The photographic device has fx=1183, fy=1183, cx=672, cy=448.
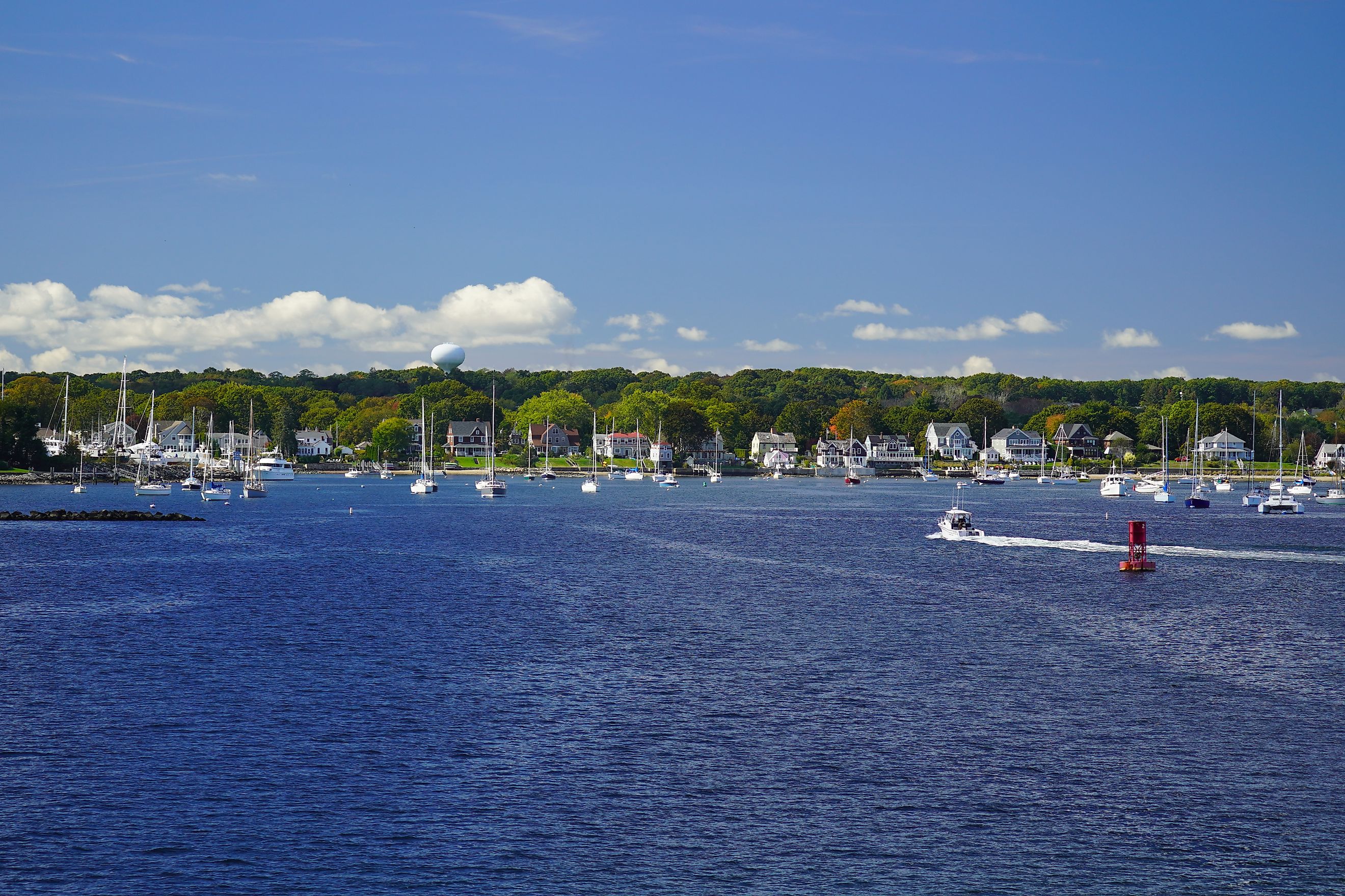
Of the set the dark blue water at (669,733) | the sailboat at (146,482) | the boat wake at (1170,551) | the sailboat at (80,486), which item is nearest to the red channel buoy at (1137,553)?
the dark blue water at (669,733)

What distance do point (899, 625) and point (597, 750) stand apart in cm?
2195

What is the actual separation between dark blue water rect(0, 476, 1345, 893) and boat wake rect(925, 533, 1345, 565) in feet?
31.0

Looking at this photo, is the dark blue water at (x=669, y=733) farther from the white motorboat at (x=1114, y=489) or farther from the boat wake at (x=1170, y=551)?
the white motorboat at (x=1114, y=489)

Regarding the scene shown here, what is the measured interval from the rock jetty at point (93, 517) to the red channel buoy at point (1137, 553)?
77.4m

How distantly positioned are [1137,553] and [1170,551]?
49.9 ft

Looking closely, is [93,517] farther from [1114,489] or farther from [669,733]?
[1114,489]

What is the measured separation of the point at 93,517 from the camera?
337 ft

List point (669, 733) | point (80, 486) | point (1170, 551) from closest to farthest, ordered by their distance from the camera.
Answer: point (669, 733) → point (1170, 551) → point (80, 486)

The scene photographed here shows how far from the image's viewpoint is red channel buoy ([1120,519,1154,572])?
65.1 meters

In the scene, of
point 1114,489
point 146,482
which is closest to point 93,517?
point 146,482

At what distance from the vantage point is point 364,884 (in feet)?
63.0

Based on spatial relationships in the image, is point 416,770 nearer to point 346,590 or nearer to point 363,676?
point 363,676

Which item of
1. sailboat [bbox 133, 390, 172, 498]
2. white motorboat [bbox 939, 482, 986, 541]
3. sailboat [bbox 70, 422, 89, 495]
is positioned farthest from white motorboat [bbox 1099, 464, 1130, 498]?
sailboat [bbox 70, 422, 89, 495]

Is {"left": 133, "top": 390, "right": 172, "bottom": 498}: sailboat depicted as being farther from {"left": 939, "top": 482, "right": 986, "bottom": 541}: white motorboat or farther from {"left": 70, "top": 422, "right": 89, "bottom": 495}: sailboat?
{"left": 939, "top": 482, "right": 986, "bottom": 541}: white motorboat
